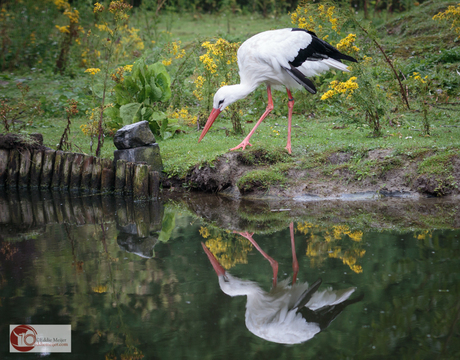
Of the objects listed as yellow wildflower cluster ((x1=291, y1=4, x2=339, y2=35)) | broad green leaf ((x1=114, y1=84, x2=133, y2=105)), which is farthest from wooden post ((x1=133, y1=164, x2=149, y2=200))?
yellow wildflower cluster ((x1=291, y1=4, x2=339, y2=35))

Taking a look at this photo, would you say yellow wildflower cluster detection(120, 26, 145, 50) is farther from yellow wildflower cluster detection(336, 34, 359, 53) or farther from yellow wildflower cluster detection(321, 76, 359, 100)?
yellow wildflower cluster detection(321, 76, 359, 100)

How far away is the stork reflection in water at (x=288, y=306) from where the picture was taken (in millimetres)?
3061

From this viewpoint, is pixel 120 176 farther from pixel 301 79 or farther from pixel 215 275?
pixel 215 275

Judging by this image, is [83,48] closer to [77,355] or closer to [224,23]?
[224,23]

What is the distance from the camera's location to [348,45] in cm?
723

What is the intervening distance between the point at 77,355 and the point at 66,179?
420 centimetres

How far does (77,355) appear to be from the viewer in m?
2.82

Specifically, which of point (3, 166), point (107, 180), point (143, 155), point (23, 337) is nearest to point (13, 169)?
point (3, 166)

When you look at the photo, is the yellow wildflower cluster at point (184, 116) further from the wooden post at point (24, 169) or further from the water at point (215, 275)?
the water at point (215, 275)

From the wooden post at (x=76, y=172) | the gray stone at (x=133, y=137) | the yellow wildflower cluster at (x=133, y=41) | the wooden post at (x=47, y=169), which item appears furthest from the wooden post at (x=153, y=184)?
the yellow wildflower cluster at (x=133, y=41)

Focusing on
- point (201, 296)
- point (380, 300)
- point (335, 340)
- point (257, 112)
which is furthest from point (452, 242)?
point (257, 112)

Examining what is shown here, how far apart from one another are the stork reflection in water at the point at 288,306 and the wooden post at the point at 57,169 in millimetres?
3644

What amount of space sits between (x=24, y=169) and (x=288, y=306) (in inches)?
188

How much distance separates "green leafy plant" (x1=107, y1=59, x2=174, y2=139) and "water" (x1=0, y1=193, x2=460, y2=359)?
91.3 inches
